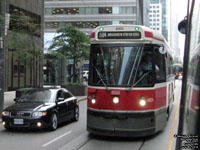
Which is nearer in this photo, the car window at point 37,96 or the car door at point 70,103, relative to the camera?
the car window at point 37,96

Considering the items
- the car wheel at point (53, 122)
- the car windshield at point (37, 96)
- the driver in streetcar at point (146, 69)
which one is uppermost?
the driver in streetcar at point (146, 69)

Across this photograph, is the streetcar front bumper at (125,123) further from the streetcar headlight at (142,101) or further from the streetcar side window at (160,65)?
the streetcar side window at (160,65)

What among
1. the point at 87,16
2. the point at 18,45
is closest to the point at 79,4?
the point at 87,16

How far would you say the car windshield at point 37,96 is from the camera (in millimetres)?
11492

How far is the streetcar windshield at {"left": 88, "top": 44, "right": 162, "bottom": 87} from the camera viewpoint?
8.88 meters

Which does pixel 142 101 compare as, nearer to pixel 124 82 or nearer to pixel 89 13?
pixel 124 82

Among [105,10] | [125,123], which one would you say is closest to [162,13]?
[105,10]

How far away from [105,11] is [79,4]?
6.52 meters

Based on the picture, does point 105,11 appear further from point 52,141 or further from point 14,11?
point 52,141

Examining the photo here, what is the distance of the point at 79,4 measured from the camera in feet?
250

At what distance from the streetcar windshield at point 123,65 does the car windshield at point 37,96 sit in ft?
9.57

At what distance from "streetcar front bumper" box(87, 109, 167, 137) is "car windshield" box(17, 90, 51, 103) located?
10.1 feet

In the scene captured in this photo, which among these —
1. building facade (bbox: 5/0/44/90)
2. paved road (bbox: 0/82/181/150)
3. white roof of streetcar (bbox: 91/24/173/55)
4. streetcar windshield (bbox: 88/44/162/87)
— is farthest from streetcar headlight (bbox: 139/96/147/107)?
building facade (bbox: 5/0/44/90)

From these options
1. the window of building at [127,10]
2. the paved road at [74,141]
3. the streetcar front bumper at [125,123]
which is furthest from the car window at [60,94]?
the window of building at [127,10]
